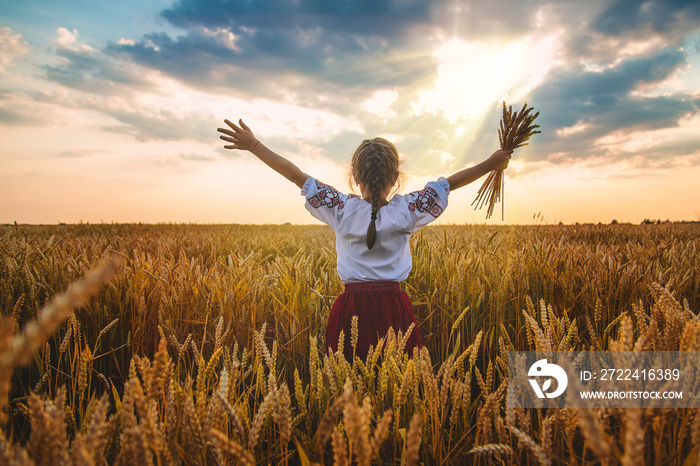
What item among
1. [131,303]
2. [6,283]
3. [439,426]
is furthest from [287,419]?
[6,283]

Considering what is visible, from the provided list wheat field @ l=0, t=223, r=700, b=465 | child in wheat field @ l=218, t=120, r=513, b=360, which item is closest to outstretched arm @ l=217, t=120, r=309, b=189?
child in wheat field @ l=218, t=120, r=513, b=360

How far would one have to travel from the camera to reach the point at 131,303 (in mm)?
2295

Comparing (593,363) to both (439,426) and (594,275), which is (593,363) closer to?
(439,426)

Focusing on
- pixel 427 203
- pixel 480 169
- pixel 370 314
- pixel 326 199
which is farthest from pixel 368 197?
pixel 480 169

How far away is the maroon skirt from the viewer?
7.28 ft

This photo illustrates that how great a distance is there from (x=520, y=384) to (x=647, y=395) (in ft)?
1.00

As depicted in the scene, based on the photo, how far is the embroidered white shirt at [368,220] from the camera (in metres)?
2.22
